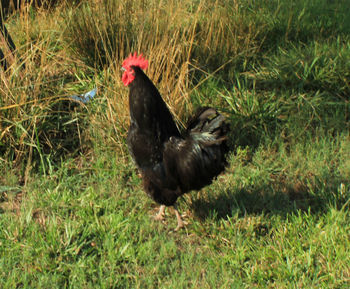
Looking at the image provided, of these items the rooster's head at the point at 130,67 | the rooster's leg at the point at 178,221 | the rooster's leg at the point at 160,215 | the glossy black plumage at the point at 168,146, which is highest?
the rooster's head at the point at 130,67

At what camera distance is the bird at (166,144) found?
10.0ft

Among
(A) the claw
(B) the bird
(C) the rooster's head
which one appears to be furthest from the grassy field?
(C) the rooster's head

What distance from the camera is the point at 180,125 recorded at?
4.20 metres

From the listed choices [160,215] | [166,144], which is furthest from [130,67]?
[160,215]

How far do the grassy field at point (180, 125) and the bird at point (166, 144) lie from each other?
1.32 feet

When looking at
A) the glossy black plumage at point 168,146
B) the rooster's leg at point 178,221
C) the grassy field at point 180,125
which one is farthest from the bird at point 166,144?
the grassy field at point 180,125

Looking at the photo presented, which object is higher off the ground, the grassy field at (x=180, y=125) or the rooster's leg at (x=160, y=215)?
the grassy field at (x=180, y=125)

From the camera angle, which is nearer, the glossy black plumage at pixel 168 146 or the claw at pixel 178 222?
the glossy black plumage at pixel 168 146

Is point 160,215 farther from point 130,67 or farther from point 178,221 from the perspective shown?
point 130,67

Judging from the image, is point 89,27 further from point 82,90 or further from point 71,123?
point 71,123

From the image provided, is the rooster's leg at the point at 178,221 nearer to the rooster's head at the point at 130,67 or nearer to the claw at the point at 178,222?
the claw at the point at 178,222

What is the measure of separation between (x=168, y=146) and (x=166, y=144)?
2 centimetres

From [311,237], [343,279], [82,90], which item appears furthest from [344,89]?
[82,90]

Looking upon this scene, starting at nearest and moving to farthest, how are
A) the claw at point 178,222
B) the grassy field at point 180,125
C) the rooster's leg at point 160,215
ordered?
the grassy field at point 180,125 → the claw at point 178,222 → the rooster's leg at point 160,215
